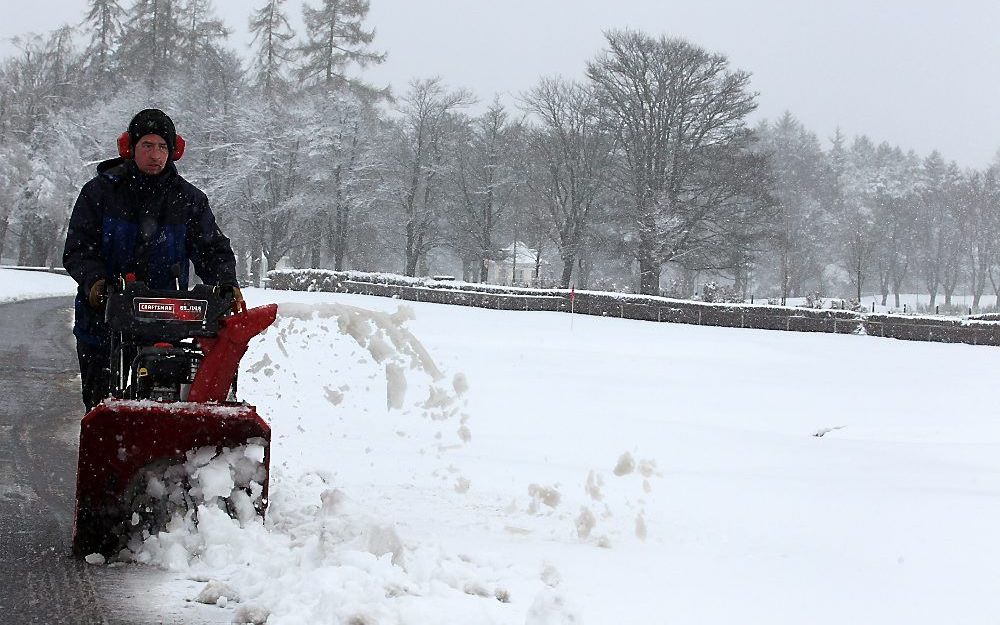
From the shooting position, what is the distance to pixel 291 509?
16.6ft

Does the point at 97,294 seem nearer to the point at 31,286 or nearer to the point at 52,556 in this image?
the point at 52,556

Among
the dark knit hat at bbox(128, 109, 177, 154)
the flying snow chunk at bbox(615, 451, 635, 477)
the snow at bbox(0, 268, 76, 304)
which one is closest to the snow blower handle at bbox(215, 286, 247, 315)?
the dark knit hat at bbox(128, 109, 177, 154)

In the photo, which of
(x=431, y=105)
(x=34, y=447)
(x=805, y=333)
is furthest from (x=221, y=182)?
(x=34, y=447)

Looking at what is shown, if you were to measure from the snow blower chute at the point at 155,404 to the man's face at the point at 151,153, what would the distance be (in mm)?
693

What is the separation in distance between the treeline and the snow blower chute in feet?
134

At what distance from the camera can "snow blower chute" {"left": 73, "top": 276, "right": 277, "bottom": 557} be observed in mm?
4047

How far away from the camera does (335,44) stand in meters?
56.7

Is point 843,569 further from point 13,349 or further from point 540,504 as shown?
point 13,349

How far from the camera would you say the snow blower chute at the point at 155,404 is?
405cm

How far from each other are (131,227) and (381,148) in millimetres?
49381

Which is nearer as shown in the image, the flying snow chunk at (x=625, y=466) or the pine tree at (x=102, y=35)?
the flying snow chunk at (x=625, y=466)

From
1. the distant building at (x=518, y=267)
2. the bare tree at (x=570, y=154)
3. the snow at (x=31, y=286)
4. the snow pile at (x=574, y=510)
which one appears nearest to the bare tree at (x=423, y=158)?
the bare tree at (x=570, y=154)

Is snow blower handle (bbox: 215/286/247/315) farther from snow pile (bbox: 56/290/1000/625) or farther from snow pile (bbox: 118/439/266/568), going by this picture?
snow pile (bbox: 56/290/1000/625)

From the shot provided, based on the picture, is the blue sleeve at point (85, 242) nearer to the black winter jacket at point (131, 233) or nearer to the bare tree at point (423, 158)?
the black winter jacket at point (131, 233)
